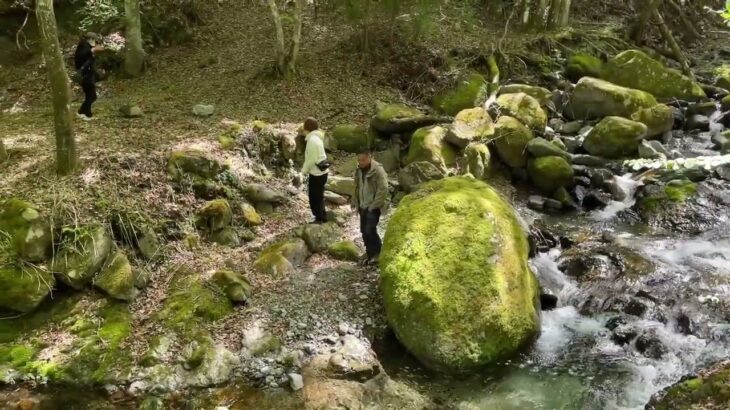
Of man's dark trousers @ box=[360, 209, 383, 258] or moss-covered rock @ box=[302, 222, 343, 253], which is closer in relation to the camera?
man's dark trousers @ box=[360, 209, 383, 258]

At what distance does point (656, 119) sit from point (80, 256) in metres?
13.4

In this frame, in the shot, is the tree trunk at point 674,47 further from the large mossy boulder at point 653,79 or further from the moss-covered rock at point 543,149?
the moss-covered rock at point 543,149

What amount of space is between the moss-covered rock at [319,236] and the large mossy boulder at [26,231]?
3.68 meters

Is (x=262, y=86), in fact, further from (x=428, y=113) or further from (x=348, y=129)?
(x=428, y=113)

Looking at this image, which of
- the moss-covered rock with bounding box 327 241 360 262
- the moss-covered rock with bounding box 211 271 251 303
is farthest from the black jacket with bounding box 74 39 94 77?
the moss-covered rock with bounding box 327 241 360 262

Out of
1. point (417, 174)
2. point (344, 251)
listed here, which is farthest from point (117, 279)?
point (417, 174)

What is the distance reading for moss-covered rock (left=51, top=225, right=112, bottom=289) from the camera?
289 inches

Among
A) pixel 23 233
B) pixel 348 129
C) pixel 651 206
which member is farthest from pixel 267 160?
pixel 651 206

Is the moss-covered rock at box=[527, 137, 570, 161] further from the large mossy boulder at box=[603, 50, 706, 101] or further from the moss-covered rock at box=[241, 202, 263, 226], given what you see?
the moss-covered rock at box=[241, 202, 263, 226]

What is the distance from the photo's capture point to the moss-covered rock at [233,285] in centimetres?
765

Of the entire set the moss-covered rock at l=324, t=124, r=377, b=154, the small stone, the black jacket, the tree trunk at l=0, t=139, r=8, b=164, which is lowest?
the small stone

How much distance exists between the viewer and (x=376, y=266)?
8648 mm

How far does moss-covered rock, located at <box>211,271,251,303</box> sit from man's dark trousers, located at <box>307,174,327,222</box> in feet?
6.79

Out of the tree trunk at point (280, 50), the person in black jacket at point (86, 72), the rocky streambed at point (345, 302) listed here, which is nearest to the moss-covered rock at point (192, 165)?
the rocky streambed at point (345, 302)
